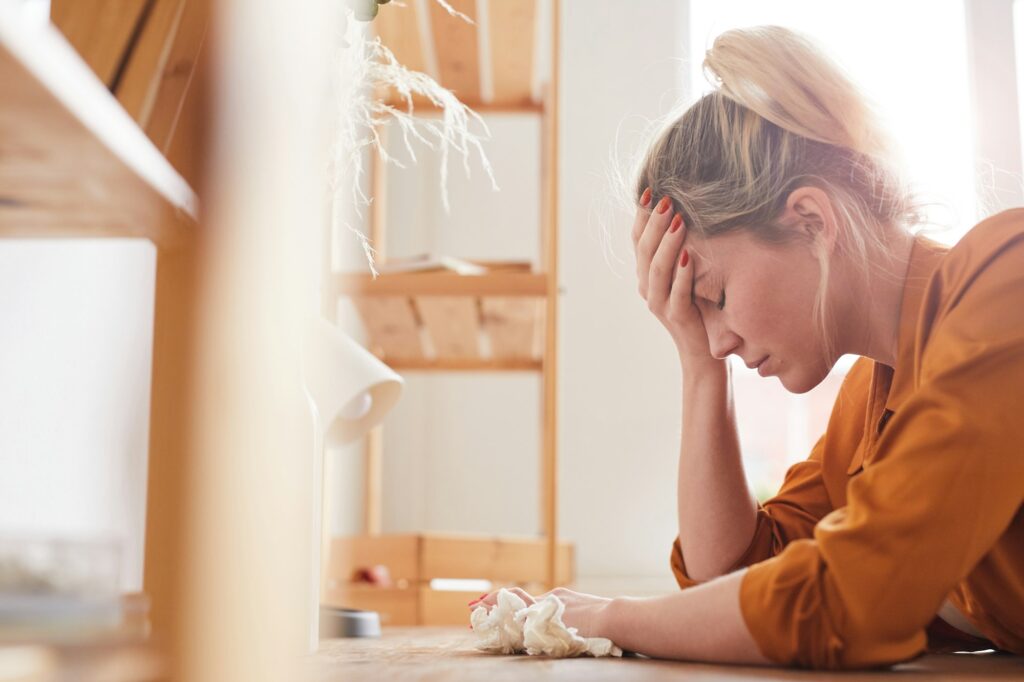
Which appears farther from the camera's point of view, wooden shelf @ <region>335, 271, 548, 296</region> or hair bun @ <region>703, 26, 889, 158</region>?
wooden shelf @ <region>335, 271, 548, 296</region>

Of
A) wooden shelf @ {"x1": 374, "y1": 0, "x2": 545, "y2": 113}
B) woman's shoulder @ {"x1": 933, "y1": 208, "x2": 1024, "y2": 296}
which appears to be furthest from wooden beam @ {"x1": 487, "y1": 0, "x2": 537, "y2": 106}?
woman's shoulder @ {"x1": 933, "y1": 208, "x2": 1024, "y2": 296}

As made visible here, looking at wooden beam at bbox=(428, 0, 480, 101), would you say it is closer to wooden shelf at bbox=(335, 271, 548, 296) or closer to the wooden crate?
wooden shelf at bbox=(335, 271, 548, 296)

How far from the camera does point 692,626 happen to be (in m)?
0.61

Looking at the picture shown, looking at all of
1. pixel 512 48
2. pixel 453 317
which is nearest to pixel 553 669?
pixel 453 317

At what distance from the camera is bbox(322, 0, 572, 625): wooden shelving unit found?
1.64 meters

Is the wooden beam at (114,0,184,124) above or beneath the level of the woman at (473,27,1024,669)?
above

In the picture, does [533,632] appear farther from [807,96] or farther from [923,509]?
[807,96]

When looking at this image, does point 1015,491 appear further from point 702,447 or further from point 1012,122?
point 1012,122

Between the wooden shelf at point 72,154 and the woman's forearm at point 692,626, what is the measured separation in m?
0.41

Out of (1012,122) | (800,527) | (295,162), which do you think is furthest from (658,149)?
(1012,122)

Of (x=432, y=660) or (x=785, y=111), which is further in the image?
(x=785, y=111)

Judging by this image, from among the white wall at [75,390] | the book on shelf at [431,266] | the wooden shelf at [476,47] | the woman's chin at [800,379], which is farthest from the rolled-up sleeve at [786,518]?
the wooden shelf at [476,47]

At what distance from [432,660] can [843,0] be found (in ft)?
9.22

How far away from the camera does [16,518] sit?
1.91 feet
